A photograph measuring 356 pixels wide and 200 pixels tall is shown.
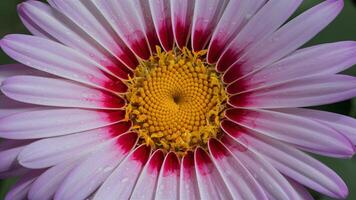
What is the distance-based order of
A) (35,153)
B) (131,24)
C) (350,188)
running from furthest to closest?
(350,188), (131,24), (35,153)

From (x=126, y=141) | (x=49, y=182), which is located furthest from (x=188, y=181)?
(x=49, y=182)

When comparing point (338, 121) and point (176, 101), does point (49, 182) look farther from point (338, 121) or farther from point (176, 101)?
point (338, 121)

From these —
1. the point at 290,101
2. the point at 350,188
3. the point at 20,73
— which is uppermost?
the point at 20,73

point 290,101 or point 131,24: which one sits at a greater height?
point 131,24

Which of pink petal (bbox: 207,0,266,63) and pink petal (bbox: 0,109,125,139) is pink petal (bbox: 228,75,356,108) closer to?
pink petal (bbox: 207,0,266,63)

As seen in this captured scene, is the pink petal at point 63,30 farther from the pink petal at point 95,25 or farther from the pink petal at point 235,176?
the pink petal at point 235,176

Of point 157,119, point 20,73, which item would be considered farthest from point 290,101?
point 20,73

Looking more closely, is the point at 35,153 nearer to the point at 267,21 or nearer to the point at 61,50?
the point at 61,50

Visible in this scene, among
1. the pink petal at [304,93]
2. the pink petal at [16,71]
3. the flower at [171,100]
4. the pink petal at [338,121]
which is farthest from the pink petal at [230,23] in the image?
the pink petal at [16,71]
